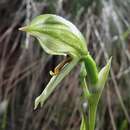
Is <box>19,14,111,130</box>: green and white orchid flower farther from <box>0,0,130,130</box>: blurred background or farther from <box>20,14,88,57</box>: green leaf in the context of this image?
<box>0,0,130,130</box>: blurred background

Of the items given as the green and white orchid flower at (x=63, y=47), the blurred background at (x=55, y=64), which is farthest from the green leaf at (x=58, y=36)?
the blurred background at (x=55, y=64)

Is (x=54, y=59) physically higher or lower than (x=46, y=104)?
higher

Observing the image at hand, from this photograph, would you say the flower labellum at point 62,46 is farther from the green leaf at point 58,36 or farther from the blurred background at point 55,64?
the blurred background at point 55,64

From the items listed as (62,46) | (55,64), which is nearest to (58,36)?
(62,46)

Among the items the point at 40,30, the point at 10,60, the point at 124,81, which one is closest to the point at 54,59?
the point at 10,60

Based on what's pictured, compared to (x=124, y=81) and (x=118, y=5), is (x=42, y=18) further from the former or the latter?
(x=118, y=5)

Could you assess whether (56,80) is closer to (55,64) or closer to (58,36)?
(58,36)
